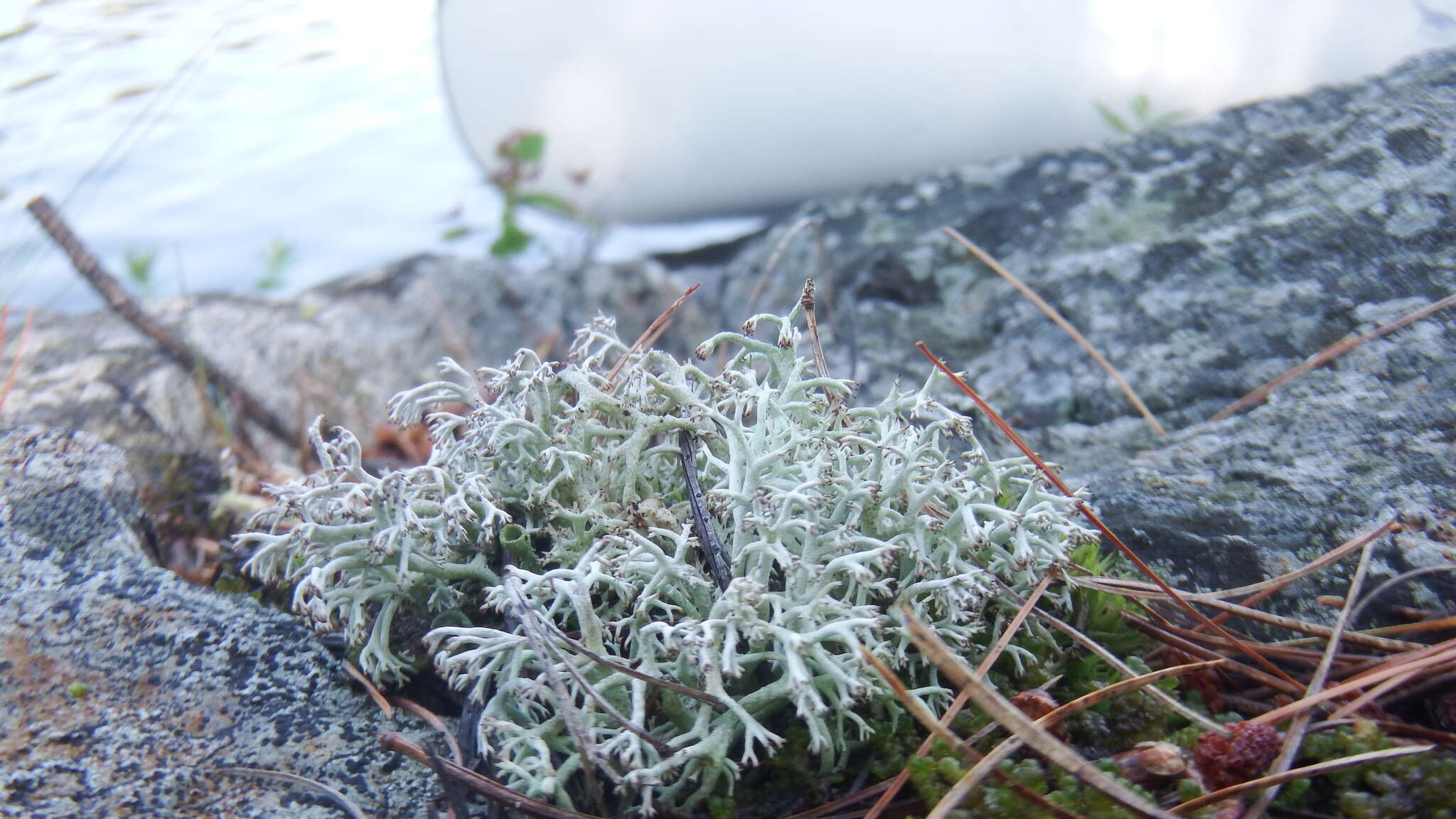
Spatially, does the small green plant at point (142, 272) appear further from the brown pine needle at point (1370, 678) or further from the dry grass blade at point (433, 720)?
the brown pine needle at point (1370, 678)

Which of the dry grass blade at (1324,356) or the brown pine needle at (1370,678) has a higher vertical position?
the dry grass blade at (1324,356)

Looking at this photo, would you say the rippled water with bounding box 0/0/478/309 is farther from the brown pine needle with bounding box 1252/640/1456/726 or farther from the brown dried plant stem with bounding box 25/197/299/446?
the brown pine needle with bounding box 1252/640/1456/726

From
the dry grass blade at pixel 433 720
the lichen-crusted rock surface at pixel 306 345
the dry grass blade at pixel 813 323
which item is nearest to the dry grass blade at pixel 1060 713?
the dry grass blade at pixel 813 323

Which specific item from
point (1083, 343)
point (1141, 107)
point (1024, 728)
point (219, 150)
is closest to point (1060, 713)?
point (1024, 728)

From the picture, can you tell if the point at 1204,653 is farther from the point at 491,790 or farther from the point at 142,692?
the point at 142,692

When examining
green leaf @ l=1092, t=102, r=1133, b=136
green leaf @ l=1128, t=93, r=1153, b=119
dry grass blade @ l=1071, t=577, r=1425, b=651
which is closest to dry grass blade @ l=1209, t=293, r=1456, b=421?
dry grass blade @ l=1071, t=577, r=1425, b=651
